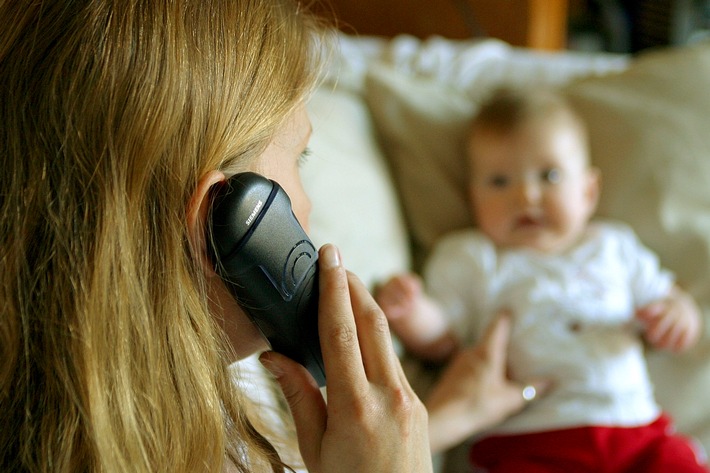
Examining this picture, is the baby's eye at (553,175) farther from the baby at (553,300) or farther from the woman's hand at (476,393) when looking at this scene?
the woman's hand at (476,393)

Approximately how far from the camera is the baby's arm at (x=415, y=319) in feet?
4.12

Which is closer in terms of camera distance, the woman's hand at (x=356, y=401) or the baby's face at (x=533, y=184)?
the woman's hand at (x=356, y=401)

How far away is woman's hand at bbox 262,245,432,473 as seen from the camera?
0.70 metres

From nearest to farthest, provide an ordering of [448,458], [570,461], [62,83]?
[62,83], [570,461], [448,458]

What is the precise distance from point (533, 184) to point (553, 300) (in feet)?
0.70

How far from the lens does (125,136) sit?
0.64 metres

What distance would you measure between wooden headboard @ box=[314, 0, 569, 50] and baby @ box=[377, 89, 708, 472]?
2.93 ft

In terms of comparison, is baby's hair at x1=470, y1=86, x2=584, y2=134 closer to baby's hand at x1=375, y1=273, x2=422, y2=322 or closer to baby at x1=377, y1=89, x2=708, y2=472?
baby at x1=377, y1=89, x2=708, y2=472

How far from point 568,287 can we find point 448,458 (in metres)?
0.36

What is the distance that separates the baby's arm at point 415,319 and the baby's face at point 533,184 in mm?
201

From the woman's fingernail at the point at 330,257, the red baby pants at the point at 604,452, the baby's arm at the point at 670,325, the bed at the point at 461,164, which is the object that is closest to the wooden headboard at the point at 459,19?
the bed at the point at 461,164

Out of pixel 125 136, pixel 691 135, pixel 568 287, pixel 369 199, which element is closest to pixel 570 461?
pixel 568 287

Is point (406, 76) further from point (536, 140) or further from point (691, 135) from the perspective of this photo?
point (691, 135)

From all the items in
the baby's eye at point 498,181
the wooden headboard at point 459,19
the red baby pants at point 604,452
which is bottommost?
the red baby pants at point 604,452
